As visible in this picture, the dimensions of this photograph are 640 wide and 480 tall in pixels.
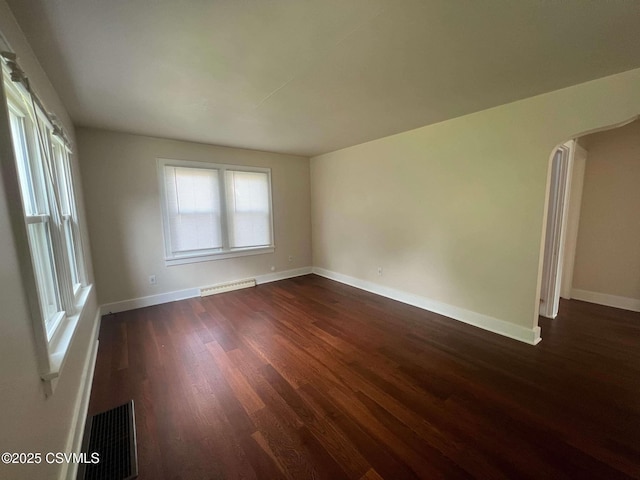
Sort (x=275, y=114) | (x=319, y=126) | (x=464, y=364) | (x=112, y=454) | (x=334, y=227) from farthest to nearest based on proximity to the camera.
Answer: (x=334, y=227) → (x=319, y=126) → (x=275, y=114) → (x=464, y=364) → (x=112, y=454)

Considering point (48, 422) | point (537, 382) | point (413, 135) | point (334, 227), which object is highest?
point (413, 135)

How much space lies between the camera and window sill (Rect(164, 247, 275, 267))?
12.8ft

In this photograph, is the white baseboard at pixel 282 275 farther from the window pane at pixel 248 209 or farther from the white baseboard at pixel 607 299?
the white baseboard at pixel 607 299

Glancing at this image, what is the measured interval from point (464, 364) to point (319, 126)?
121 inches

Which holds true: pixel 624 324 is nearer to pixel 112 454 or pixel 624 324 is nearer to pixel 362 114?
pixel 362 114

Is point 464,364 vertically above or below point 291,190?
below

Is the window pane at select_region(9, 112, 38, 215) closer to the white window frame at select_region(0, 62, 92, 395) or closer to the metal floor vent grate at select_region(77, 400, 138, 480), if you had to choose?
the white window frame at select_region(0, 62, 92, 395)

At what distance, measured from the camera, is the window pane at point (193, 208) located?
12.6 feet

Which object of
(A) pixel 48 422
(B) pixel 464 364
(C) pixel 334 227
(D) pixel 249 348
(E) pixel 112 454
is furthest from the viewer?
(C) pixel 334 227

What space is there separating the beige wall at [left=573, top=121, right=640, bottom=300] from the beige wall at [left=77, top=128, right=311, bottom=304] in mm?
5325

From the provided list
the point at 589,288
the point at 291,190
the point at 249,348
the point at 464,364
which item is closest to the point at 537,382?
the point at 464,364

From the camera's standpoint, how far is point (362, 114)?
112 inches

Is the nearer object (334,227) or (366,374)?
(366,374)

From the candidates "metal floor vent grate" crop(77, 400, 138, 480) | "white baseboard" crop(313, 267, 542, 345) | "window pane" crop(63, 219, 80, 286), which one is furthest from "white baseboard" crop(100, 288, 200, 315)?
"white baseboard" crop(313, 267, 542, 345)
